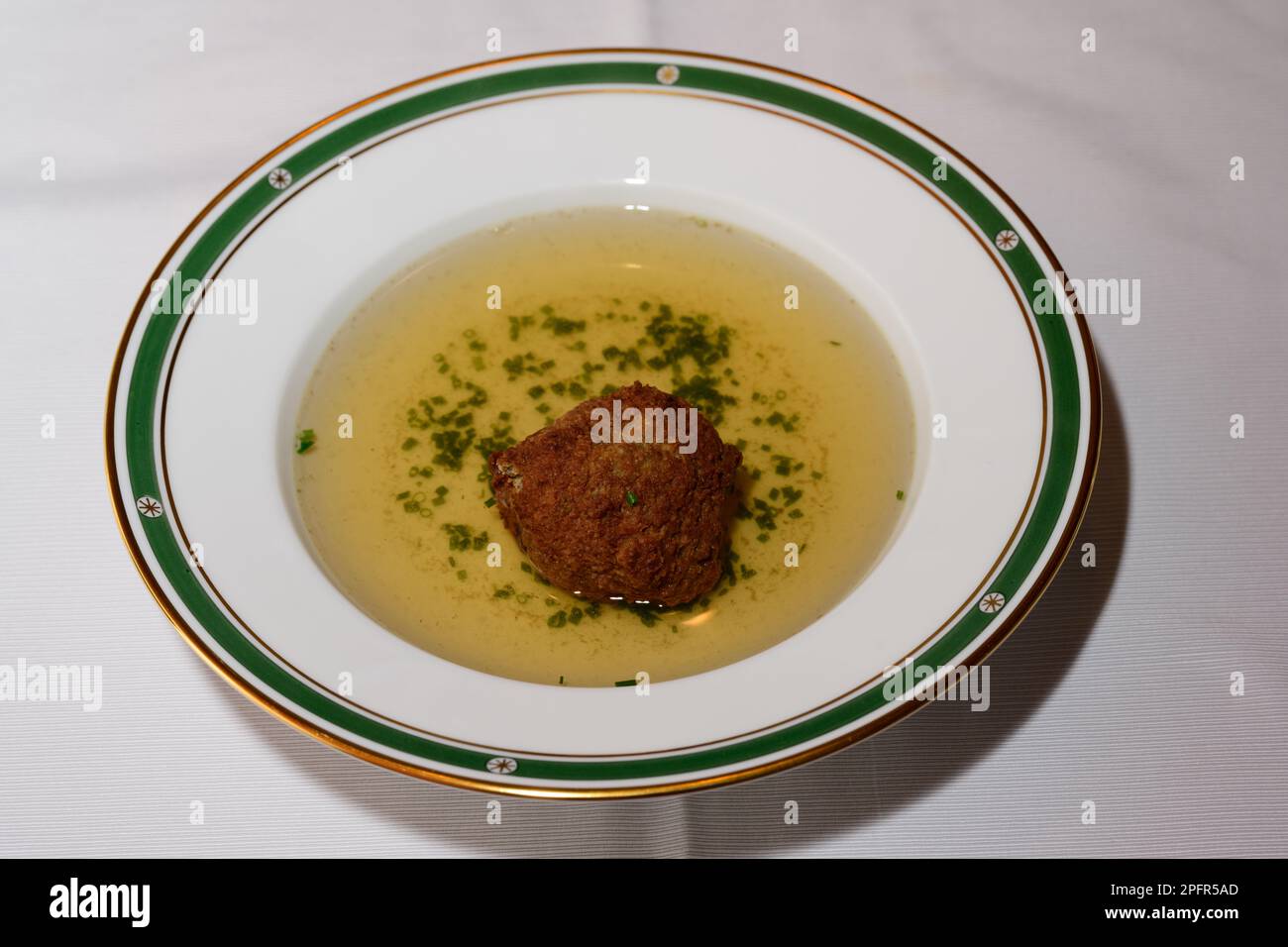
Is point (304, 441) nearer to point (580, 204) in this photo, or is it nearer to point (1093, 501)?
point (580, 204)

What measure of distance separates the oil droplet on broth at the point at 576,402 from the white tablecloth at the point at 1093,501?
1.02 ft

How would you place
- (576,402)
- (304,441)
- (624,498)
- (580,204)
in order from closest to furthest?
(624,498), (304,441), (576,402), (580,204)

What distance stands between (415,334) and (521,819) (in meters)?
1.23

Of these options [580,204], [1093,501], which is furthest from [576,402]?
[1093,501]

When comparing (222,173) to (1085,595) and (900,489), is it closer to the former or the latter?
(900,489)

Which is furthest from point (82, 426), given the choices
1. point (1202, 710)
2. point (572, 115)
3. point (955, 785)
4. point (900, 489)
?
point (1202, 710)

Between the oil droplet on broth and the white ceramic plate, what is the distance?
0.09m

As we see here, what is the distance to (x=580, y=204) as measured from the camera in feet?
10.2

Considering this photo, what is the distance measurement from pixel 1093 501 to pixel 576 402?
1.17 metres

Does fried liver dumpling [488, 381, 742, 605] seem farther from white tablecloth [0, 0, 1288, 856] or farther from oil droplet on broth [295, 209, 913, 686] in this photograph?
white tablecloth [0, 0, 1288, 856]

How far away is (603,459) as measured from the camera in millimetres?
2342

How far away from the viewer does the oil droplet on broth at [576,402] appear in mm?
2480

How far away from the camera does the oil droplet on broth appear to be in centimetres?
248

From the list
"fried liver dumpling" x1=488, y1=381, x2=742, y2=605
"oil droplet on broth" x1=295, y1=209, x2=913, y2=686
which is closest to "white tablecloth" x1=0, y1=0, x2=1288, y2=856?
"oil droplet on broth" x1=295, y1=209, x2=913, y2=686
